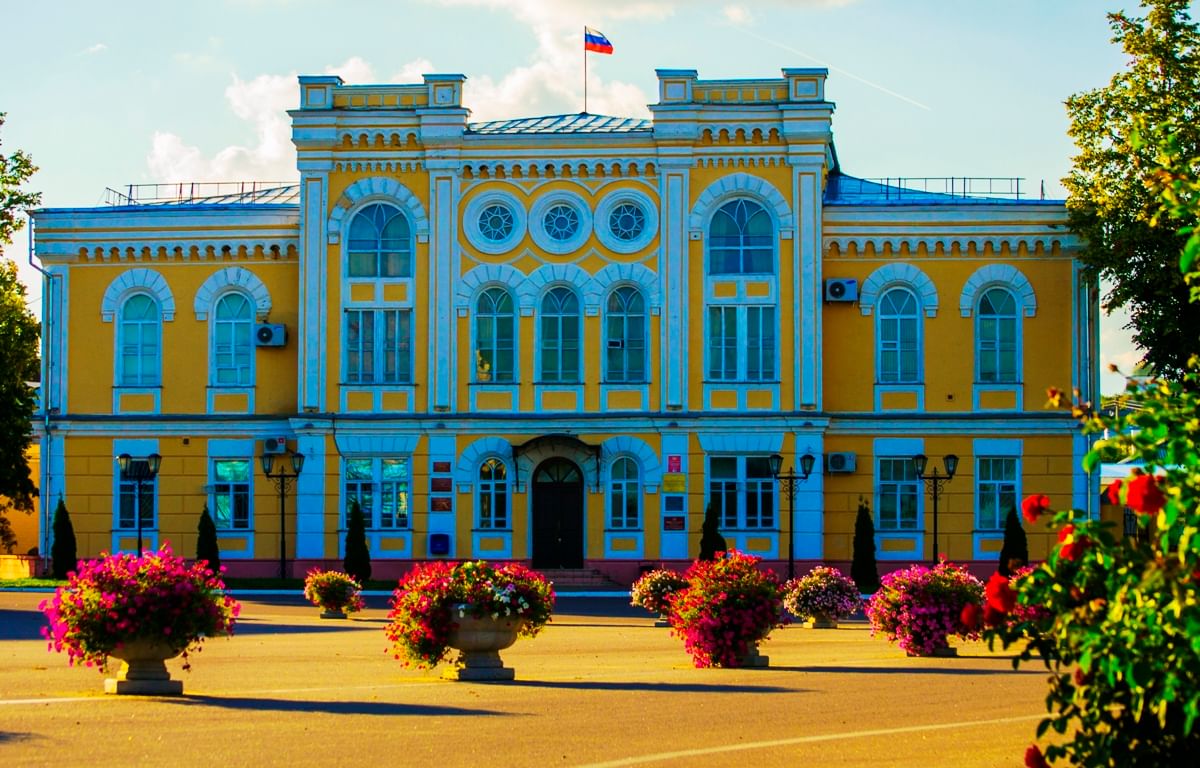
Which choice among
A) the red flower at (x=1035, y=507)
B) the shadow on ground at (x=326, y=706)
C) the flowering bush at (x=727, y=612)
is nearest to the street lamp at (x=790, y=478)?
the flowering bush at (x=727, y=612)

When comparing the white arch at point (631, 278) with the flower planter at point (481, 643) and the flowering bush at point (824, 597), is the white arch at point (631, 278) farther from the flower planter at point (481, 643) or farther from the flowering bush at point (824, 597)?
the flower planter at point (481, 643)

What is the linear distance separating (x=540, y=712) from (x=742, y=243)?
28.5 meters

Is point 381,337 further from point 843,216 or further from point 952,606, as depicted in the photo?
point 952,606

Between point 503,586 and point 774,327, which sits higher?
point 774,327

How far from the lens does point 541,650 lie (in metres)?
25.6

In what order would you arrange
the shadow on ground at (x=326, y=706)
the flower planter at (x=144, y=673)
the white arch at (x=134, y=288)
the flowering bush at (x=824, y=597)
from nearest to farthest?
the shadow on ground at (x=326, y=706), the flower planter at (x=144, y=673), the flowering bush at (x=824, y=597), the white arch at (x=134, y=288)

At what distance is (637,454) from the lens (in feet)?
147

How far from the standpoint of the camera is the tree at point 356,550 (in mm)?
43469

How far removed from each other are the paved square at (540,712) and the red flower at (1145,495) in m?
5.46

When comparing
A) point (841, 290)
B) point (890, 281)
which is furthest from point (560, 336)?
point (890, 281)

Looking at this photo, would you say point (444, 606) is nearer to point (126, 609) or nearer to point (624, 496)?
point (126, 609)

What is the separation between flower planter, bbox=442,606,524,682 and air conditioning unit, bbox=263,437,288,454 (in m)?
25.6

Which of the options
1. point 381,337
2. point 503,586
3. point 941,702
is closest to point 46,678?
point 503,586

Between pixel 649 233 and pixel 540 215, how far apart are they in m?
2.68
